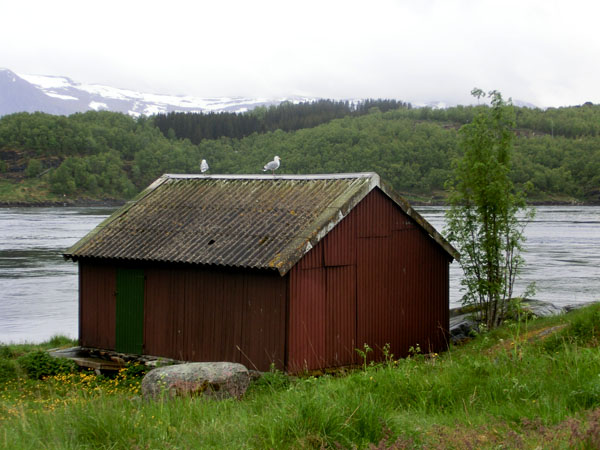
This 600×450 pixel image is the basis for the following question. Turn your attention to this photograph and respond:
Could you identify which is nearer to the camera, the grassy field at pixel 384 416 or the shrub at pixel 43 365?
the grassy field at pixel 384 416

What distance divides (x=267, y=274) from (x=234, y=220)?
7.03 feet

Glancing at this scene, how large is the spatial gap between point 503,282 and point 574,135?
614ft

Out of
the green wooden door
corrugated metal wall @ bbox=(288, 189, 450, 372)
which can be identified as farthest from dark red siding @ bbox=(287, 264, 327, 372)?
the green wooden door

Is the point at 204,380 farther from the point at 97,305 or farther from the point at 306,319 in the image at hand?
the point at 97,305

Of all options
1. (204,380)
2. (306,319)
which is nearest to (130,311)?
(306,319)

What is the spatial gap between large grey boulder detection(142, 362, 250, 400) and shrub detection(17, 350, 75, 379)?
5.66 metres

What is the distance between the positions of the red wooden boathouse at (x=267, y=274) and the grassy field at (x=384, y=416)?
5569 millimetres

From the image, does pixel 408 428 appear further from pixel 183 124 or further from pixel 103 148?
pixel 183 124

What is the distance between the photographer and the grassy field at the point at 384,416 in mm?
5668

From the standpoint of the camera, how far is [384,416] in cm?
603

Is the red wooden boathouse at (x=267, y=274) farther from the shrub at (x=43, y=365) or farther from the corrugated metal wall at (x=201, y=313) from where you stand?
the shrub at (x=43, y=365)

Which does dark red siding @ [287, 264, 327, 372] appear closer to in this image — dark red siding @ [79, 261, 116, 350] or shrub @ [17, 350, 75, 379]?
dark red siding @ [79, 261, 116, 350]

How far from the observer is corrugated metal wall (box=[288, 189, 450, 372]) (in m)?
13.5

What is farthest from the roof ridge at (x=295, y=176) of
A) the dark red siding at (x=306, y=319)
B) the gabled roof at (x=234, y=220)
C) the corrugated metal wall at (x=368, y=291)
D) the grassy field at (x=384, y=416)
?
the grassy field at (x=384, y=416)
